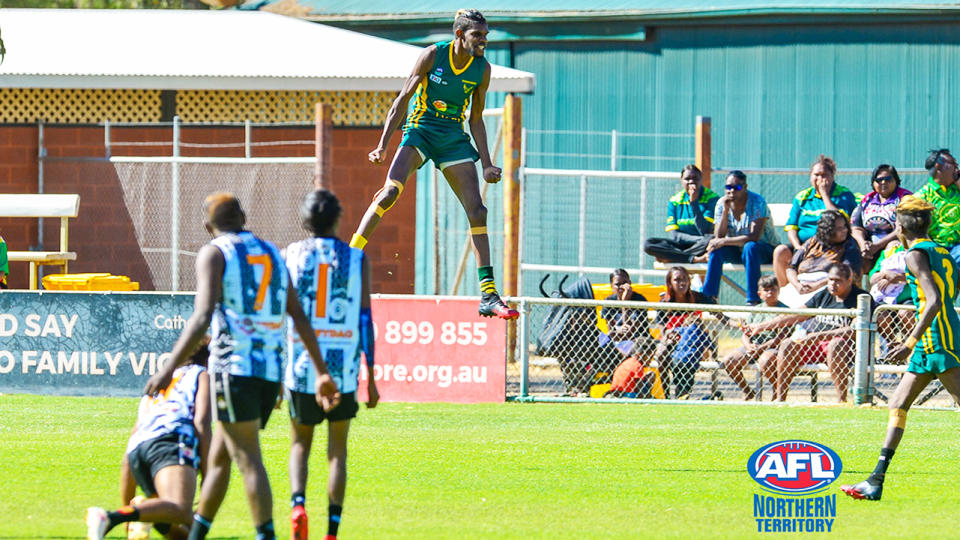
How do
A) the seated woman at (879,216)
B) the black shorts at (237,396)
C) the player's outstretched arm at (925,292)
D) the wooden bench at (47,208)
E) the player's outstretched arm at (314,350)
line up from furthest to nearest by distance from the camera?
the wooden bench at (47,208) < the seated woman at (879,216) < the player's outstretched arm at (925,292) < the player's outstretched arm at (314,350) < the black shorts at (237,396)

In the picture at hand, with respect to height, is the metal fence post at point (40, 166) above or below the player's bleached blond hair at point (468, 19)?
below

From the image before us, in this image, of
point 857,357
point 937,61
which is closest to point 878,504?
point 857,357

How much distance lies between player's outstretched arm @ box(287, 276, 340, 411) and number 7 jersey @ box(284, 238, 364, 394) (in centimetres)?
16

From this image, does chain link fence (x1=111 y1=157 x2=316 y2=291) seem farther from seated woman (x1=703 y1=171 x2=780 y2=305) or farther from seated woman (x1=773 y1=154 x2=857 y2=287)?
seated woman (x1=773 y1=154 x2=857 y2=287)

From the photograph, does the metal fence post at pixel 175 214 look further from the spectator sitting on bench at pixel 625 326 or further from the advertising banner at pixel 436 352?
the spectator sitting on bench at pixel 625 326

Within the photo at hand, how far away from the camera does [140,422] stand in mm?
7879

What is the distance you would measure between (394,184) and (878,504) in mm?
3979

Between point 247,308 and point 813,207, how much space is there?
11.0 meters

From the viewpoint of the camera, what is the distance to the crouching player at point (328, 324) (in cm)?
758

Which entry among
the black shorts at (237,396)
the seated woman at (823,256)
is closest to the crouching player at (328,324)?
the black shorts at (237,396)

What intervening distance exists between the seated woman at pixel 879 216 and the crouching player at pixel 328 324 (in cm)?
979

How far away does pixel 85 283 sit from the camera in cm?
1778

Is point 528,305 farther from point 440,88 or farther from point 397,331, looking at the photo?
point 440,88

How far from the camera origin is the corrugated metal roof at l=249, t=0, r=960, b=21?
21.7m
